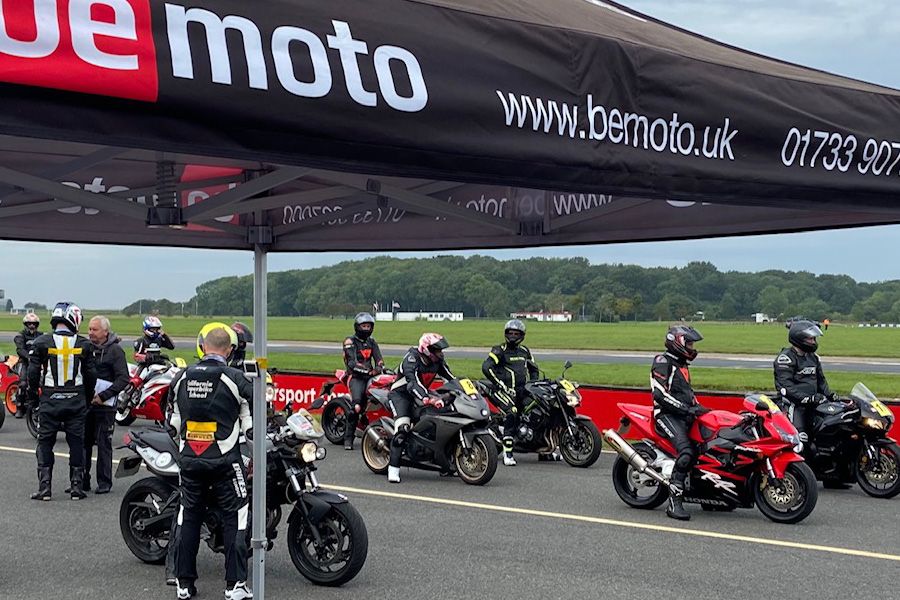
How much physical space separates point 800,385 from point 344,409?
22.4 feet

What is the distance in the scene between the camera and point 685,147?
373 centimetres

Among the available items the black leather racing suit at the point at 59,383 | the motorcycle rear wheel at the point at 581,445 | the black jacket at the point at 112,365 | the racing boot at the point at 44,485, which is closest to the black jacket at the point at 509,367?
the motorcycle rear wheel at the point at 581,445

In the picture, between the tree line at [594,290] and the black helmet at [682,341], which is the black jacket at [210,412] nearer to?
the black helmet at [682,341]

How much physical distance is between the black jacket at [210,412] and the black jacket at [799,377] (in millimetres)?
7429

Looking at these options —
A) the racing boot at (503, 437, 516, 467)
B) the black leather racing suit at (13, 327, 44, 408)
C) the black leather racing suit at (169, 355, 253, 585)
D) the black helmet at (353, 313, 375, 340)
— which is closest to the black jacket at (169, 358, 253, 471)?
the black leather racing suit at (169, 355, 253, 585)

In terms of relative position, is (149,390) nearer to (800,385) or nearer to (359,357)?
(359,357)

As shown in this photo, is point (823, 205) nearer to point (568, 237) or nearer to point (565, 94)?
point (565, 94)

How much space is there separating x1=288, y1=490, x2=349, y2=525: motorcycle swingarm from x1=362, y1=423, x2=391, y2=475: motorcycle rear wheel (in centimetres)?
551

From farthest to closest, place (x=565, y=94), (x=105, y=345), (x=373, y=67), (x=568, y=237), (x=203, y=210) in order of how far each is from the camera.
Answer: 1. (x=105, y=345)
2. (x=568, y=237)
3. (x=203, y=210)
4. (x=565, y=94)
5. (x=373, y=67)

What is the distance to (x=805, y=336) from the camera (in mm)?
11586

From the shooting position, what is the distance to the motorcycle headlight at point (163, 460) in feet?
23.6

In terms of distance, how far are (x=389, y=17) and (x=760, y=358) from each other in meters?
46.1

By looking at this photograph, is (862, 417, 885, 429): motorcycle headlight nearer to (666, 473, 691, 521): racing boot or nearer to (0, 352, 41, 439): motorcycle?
(666, 473, 691, 521): racing boot

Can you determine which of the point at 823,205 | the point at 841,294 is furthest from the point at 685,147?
the point at 841,294
